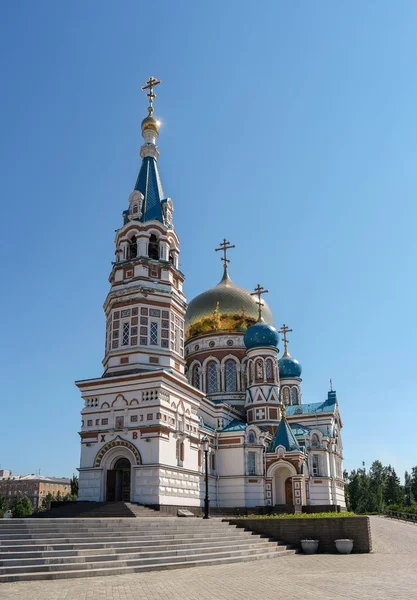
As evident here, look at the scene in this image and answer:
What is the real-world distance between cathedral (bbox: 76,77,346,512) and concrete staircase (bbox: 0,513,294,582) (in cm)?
508

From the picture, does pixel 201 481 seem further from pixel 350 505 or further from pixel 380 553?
pixel 350 505

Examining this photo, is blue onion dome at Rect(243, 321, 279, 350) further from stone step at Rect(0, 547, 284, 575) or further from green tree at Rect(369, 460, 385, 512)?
green tree at Rect(369, 460, 385, 512)

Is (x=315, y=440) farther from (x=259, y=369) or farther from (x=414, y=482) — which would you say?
(x=414, y=482)

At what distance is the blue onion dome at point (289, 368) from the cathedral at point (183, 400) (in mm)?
92

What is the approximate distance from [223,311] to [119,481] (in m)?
18.7

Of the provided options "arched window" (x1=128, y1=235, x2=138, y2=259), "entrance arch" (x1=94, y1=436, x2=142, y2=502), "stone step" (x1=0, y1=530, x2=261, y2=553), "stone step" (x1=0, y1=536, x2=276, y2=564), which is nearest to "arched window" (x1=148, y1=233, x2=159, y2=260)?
"arched window" (x1=128, y1=235, x2=138, y2=259)

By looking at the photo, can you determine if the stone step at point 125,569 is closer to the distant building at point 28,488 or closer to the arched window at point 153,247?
the arched window at point 153,247

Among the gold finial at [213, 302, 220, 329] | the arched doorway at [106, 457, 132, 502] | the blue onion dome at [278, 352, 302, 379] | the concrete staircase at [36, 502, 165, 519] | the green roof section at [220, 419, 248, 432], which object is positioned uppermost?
the gold finial at [213, 302, 220, 329]

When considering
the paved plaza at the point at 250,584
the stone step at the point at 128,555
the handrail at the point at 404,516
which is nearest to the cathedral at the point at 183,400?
the stone step at the point at 128,555

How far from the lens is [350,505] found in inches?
2411

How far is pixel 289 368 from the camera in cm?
4500

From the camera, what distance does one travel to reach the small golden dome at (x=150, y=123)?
3306 centimetres

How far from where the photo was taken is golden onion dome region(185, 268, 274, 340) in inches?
1618

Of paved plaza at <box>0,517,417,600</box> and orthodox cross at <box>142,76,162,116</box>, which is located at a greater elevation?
orthodox cross at <box>142,76,162,116</box>
